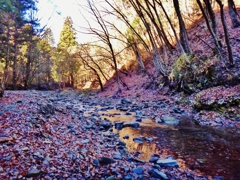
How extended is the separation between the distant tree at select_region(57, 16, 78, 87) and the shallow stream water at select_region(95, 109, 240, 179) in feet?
80.1

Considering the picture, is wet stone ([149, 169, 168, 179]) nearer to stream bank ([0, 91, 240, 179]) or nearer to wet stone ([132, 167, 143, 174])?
stream bank ([0, 91, 240, 179])

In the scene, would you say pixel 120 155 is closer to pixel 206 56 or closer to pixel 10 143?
pixel 10 143

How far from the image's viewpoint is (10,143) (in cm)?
428

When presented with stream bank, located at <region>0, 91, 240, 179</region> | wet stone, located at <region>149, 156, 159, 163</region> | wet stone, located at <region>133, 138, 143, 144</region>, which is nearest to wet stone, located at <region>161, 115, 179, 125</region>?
stream bank, located at <region>0, 91, 240, 179</region>

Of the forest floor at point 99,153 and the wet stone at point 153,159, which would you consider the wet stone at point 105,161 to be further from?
the wet stone at point 153,159

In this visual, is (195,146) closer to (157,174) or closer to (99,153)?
(157,174)

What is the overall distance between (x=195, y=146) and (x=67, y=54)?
1168 inches

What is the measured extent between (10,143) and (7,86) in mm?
24936

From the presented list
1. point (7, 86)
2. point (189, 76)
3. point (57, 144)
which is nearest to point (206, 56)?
point (189, 76)

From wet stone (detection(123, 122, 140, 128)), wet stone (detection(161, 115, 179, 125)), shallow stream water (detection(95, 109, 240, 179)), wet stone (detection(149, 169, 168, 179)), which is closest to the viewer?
wet stone (detection(149, 169, 168, 179))

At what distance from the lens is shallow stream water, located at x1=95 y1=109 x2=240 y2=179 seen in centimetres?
435

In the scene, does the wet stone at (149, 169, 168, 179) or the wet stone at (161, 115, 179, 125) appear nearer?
the wet stone at (149, 169, 168, 179)

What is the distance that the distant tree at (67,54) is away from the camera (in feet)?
106

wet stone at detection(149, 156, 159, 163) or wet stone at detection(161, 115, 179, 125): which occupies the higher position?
wet stone at detection(161, 115, 179, 125)
